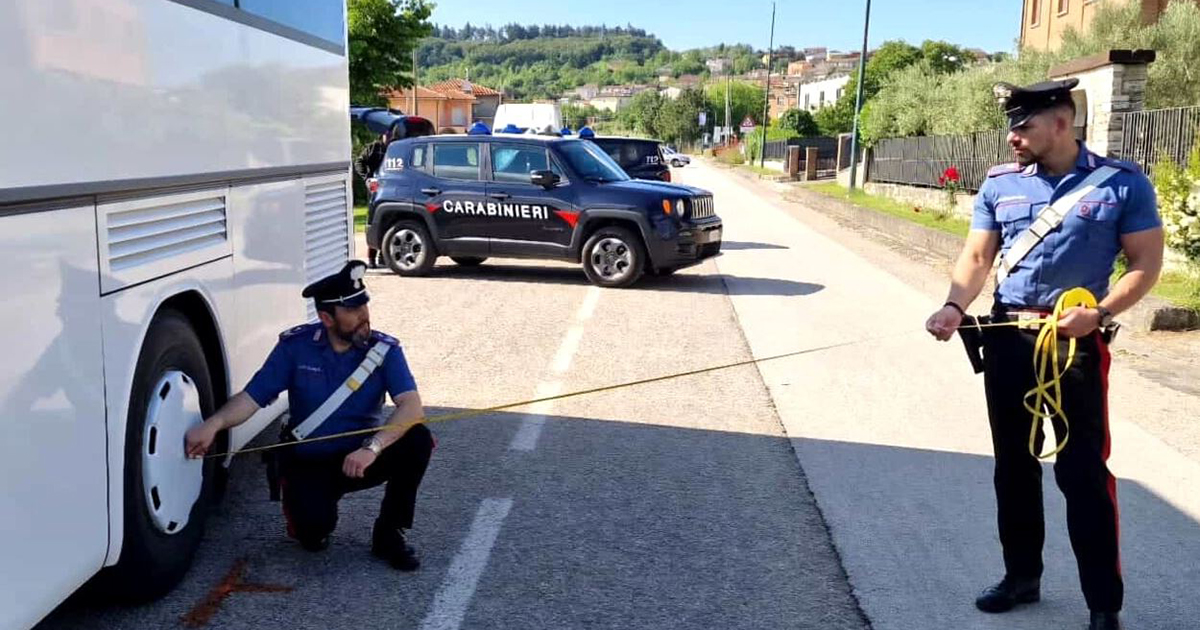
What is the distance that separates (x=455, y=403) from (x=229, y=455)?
282 centimetres

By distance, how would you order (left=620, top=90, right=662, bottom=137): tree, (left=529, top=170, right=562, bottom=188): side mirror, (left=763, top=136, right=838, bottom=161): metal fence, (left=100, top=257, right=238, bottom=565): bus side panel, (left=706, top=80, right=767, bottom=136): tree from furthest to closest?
1. (left=706, top=80, right=767, bottom=136): tree
2. (left=620, top=90, right=662, bottom=137): tree
3. (left=763, top=136, right=838, bottom=161): metal fence
4. (left=529, top=170, right=562, bottom=188): side mirror
5. (left=100, top=257, right=238, bottom=565): bus side panel

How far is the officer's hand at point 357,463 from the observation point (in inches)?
169

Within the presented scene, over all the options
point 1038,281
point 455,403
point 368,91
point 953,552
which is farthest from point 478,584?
point 368,91

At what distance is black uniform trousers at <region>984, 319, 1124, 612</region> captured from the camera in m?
3.89

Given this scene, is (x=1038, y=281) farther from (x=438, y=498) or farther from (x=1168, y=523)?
(x=438, y=498)

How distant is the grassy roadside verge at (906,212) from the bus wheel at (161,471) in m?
13.6

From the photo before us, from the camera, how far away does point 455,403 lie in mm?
7492

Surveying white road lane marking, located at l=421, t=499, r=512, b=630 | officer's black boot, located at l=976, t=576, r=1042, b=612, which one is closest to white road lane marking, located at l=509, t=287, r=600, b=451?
white road lane marking, located at l=421, t=499, r=512, b=630

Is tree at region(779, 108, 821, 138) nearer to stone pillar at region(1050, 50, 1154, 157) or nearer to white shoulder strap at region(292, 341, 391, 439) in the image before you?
stone pillar at region(1050, 50, 1154, 157)

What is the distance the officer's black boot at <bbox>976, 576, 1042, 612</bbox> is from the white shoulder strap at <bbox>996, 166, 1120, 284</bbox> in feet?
4.08

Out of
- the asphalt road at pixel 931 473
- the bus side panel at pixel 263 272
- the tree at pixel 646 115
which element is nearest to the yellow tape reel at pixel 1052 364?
the asphalt road at pixel 931 473

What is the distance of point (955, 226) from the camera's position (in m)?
21.6

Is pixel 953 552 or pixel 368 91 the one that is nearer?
pixel 953 552

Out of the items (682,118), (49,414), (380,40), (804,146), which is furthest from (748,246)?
(682,118)
